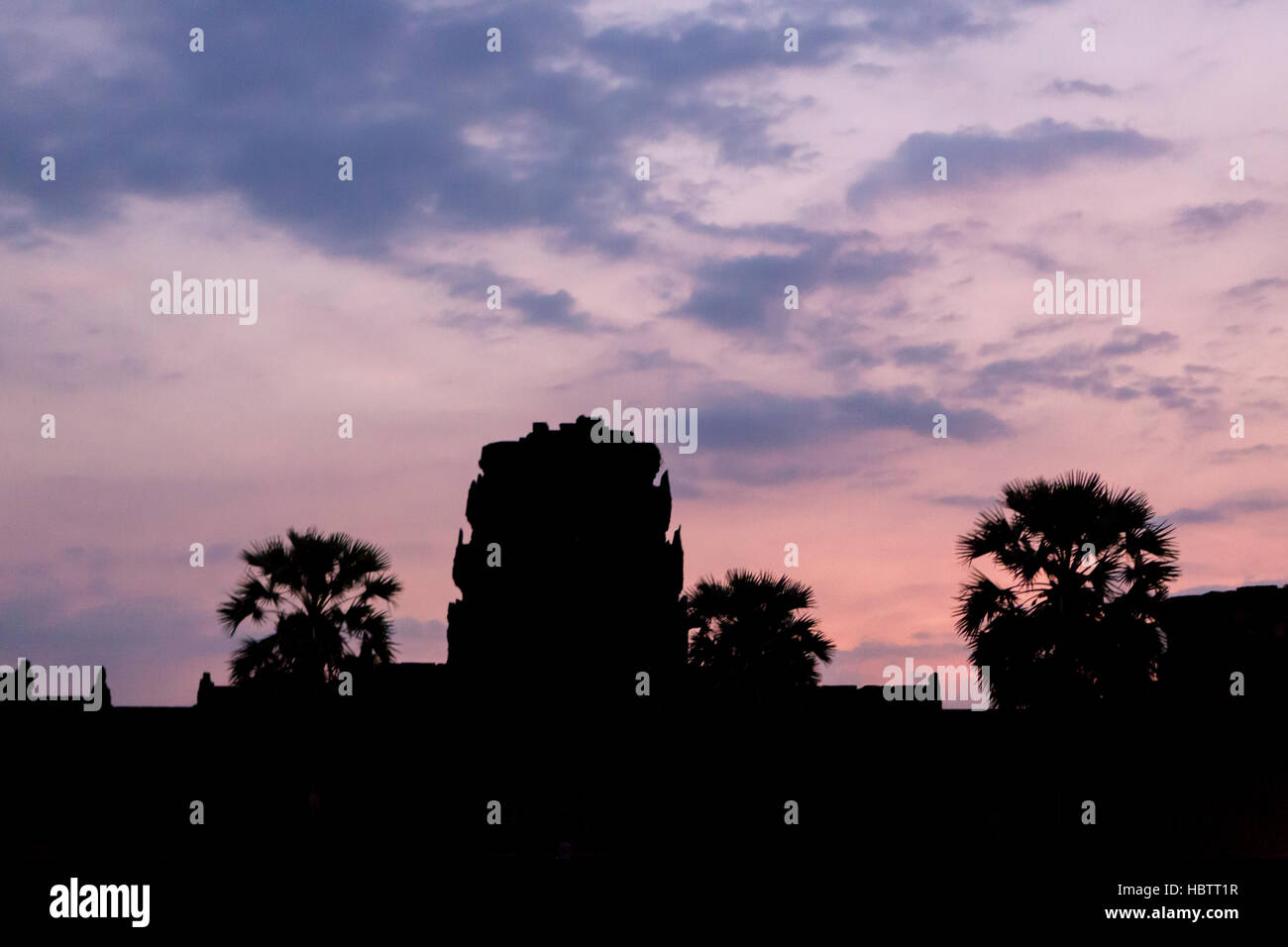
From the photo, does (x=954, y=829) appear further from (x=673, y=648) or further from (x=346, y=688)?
(x=346, y=688)

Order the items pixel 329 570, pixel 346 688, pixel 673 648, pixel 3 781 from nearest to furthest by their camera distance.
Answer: pixel 3 781
pixel 346 688
pixel 329 570
pixel 673 648

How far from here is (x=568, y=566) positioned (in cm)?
3519

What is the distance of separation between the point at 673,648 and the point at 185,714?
39.4 feet

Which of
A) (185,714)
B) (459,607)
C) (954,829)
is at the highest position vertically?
(459,607)

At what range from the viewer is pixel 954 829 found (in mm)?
26859

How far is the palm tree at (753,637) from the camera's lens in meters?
32.4

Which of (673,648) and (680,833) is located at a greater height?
(673,648)

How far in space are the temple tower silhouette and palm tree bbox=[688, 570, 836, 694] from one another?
97cm

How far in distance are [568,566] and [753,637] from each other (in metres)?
5.04

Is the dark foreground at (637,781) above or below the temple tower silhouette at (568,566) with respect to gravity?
below

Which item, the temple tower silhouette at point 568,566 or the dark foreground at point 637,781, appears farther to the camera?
the temple tower silhouette at point 568,566

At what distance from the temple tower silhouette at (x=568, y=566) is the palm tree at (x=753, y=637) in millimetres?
969
